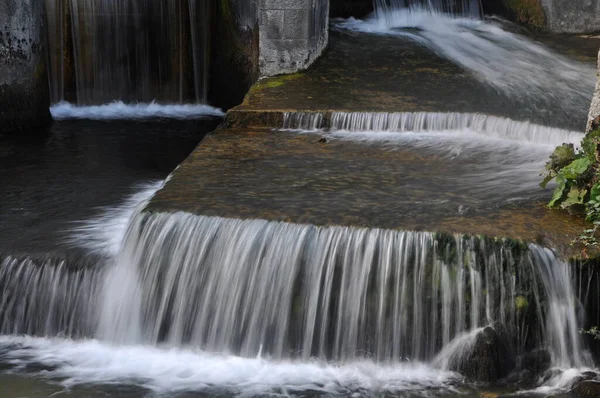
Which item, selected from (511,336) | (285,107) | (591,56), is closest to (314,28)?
(285,107)

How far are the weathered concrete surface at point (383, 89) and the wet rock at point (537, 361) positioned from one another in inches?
129

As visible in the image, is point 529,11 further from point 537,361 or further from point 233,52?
point 537,361

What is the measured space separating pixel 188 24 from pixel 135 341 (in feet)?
22.7

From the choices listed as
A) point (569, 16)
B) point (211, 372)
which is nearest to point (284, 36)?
point (569, 16)

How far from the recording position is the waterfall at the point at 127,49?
11664 millimetres

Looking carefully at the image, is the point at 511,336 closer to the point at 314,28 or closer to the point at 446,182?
the point at 446,182

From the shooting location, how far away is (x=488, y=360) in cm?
507

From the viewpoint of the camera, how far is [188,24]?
11891 mm

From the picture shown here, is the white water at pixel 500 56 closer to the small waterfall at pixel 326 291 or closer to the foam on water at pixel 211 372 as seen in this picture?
the small waterfall at pixel 326 291

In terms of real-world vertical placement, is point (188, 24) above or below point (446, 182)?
above

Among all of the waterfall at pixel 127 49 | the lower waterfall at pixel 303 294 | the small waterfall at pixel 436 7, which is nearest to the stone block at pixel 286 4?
the waterfall at pixel 127 49

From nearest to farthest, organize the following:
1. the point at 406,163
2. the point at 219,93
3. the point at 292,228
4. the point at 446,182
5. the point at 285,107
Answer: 1. the point at 292,228
2. the point at 446,182
3. the point at 406,163
4. the point at 285,107
5. the point at 219,93

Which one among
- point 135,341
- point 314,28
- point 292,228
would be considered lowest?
point 135,341

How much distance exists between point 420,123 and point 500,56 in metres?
2.84
